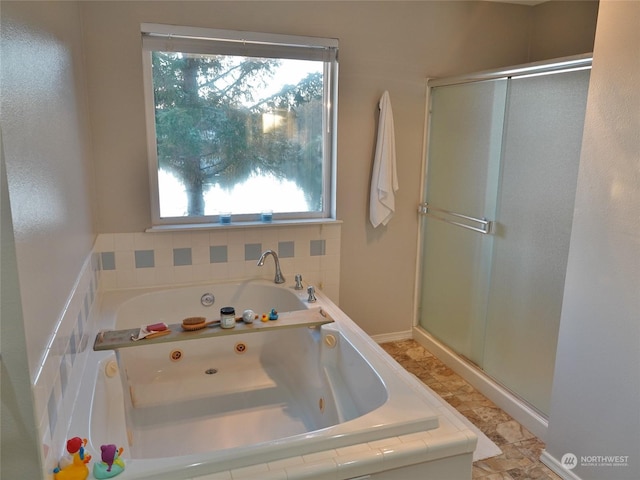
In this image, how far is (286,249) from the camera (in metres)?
3.10

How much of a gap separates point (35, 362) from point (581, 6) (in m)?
3.42

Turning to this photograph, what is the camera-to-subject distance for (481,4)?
3160 millimetres

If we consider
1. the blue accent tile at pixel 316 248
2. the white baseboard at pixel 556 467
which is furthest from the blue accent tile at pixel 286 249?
the white baseboard at pixel 556 467

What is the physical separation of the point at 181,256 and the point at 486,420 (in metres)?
2.01

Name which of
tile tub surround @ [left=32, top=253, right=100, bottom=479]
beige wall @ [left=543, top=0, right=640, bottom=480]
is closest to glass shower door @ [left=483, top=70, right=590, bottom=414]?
beige wall @ [left=543, top=0, right=640, bottom=480]

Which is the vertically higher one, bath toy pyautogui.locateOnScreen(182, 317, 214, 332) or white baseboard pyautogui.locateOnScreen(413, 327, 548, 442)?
bath toy pyautogui.locateOnScreen(182, 317, 214, 332)

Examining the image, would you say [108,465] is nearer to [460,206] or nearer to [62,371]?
[62,371]

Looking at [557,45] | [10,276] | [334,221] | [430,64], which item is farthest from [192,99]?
[557,45]

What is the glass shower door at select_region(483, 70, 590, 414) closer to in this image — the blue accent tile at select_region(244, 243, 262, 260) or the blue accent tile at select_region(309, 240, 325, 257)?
the blue accent tile at select_region(309, 240, 325, 257)

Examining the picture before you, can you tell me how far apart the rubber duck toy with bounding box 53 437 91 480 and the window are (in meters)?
1.67

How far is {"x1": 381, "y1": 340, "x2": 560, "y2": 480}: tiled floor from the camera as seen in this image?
2.14 metres

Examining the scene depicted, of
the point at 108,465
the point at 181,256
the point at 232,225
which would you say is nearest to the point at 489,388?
the point at 232,225

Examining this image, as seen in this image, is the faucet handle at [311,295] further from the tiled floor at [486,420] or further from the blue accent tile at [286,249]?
the tiled floor at [486,420]

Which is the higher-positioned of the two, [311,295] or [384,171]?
[384,171]
